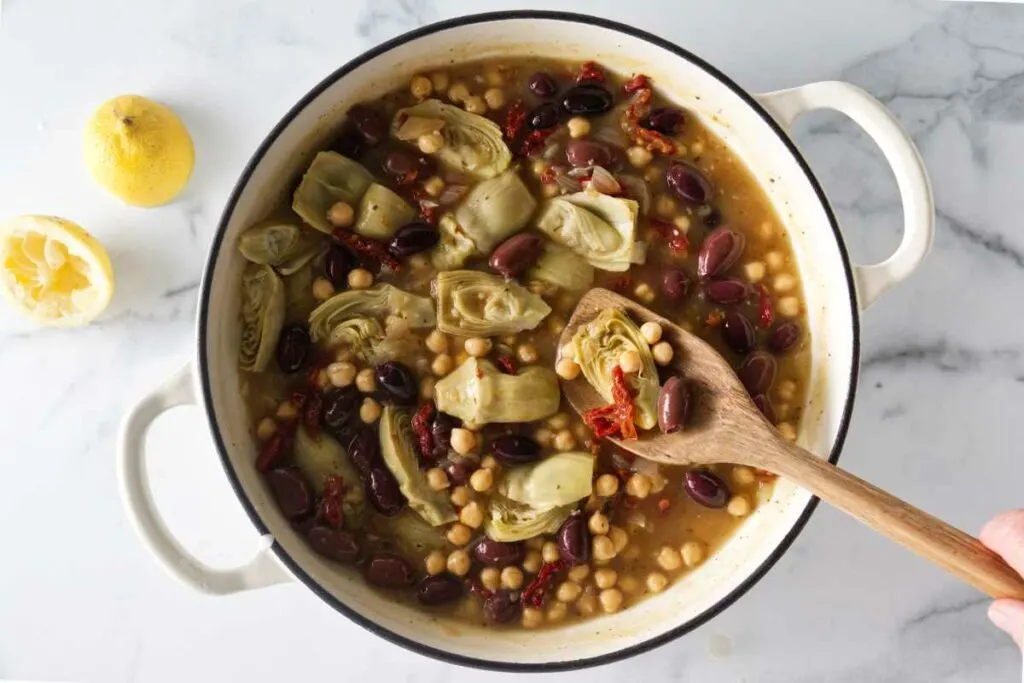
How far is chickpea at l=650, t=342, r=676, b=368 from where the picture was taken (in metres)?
2.79

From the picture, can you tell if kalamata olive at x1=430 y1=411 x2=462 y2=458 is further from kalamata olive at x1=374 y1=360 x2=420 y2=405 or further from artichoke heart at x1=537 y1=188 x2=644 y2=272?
artichoke heart at x1=537 y1=188 x2=644 y2=272

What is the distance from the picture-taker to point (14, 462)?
3.10m

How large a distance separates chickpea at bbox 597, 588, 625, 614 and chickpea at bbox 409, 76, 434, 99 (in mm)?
1522

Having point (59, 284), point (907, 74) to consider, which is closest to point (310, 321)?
point (59, 284)

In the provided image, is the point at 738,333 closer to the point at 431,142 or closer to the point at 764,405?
the point at 764,405

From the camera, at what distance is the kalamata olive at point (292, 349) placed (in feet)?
9.34

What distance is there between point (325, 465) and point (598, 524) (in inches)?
31.0

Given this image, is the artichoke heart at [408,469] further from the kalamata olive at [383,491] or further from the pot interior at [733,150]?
the pot interior at [733,150]

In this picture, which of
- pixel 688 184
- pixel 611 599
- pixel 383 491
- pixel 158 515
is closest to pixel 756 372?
pixel 688 184

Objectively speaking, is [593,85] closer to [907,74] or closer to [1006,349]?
[907,74]

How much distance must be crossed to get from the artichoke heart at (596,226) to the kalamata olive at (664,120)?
0.83ft

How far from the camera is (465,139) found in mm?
2934

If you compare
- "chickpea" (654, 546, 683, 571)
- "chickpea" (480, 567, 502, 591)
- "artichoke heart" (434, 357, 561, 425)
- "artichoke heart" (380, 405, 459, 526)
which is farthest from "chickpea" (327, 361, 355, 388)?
"chickpea" (654, 546, 683, 571)

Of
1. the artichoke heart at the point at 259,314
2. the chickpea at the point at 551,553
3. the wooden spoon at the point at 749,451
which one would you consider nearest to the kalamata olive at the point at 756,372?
the wooden spoon at the point at 749,451
